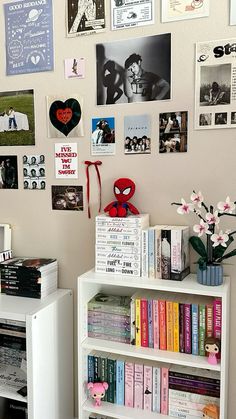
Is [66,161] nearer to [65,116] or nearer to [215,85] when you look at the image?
[65,116]

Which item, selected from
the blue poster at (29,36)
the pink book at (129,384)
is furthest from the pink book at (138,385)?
the blue poster at (29,36)

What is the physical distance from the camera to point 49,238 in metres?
1.89

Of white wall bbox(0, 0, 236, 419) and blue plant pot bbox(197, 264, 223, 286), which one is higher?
white wall bbox(0, 0, 236, 419)

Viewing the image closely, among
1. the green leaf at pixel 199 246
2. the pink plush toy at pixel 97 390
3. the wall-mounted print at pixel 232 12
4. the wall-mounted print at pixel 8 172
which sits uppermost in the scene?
the wall-mounted print at pixel 232 12

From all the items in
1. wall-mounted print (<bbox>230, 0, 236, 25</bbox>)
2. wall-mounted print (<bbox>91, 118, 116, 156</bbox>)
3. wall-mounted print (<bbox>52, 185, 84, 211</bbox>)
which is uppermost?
wall-mounted print (<bbox>230, 0, 236, 25</bbox>)

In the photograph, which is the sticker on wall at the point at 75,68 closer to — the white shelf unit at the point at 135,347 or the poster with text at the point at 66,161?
the poster with text at the point at 66,161

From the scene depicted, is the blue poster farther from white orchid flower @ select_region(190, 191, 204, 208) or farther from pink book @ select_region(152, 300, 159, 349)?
pink book @ select_region(152, 300, 159, 349)

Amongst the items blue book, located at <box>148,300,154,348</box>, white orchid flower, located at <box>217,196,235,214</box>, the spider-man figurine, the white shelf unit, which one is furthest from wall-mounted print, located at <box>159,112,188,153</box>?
blue book, located at <box>148,300,154,348</box>

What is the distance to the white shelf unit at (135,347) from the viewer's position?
1391mm

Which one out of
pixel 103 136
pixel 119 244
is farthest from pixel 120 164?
pixel 119 244

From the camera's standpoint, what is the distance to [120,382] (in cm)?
161

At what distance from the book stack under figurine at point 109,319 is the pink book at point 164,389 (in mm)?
186

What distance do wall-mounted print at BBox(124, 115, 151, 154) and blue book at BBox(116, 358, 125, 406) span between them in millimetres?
893

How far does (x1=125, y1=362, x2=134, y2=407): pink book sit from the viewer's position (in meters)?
1.59
